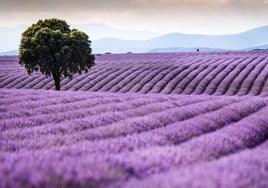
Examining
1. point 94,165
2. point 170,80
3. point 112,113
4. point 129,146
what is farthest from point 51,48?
point 94,165

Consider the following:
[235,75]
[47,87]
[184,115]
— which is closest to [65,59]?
[47,87]

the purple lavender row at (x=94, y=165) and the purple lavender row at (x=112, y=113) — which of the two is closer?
the purple lavender row at (x=94, y=165)

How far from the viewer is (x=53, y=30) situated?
3066 centimetres

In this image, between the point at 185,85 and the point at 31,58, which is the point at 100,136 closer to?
the point at 31,58

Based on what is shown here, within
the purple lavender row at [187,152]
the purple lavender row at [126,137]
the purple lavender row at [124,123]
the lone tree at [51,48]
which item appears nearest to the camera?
the purple lavender row at [187,152]

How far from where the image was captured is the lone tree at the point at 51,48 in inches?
1180

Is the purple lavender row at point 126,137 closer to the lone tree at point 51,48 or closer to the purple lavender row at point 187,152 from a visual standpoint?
the purple lavender row at point 187,152

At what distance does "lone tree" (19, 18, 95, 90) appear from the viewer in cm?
2997

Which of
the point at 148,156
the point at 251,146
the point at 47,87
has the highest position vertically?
the point at 148,156

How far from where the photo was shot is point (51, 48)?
3048 cm

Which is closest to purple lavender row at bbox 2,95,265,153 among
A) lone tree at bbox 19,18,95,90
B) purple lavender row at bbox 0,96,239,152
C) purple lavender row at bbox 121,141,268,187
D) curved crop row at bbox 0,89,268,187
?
curved crop row at bbox 0,89,268,187

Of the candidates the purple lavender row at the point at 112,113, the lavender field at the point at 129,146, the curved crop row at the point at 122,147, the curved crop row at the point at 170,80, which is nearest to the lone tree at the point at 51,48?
the curved crop row at the point at 170,80

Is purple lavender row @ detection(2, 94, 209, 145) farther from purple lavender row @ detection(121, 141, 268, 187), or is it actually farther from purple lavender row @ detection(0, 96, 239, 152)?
purple lavender row @ detection(121, 141, 268, 187)

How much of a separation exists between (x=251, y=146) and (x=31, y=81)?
38.7m
